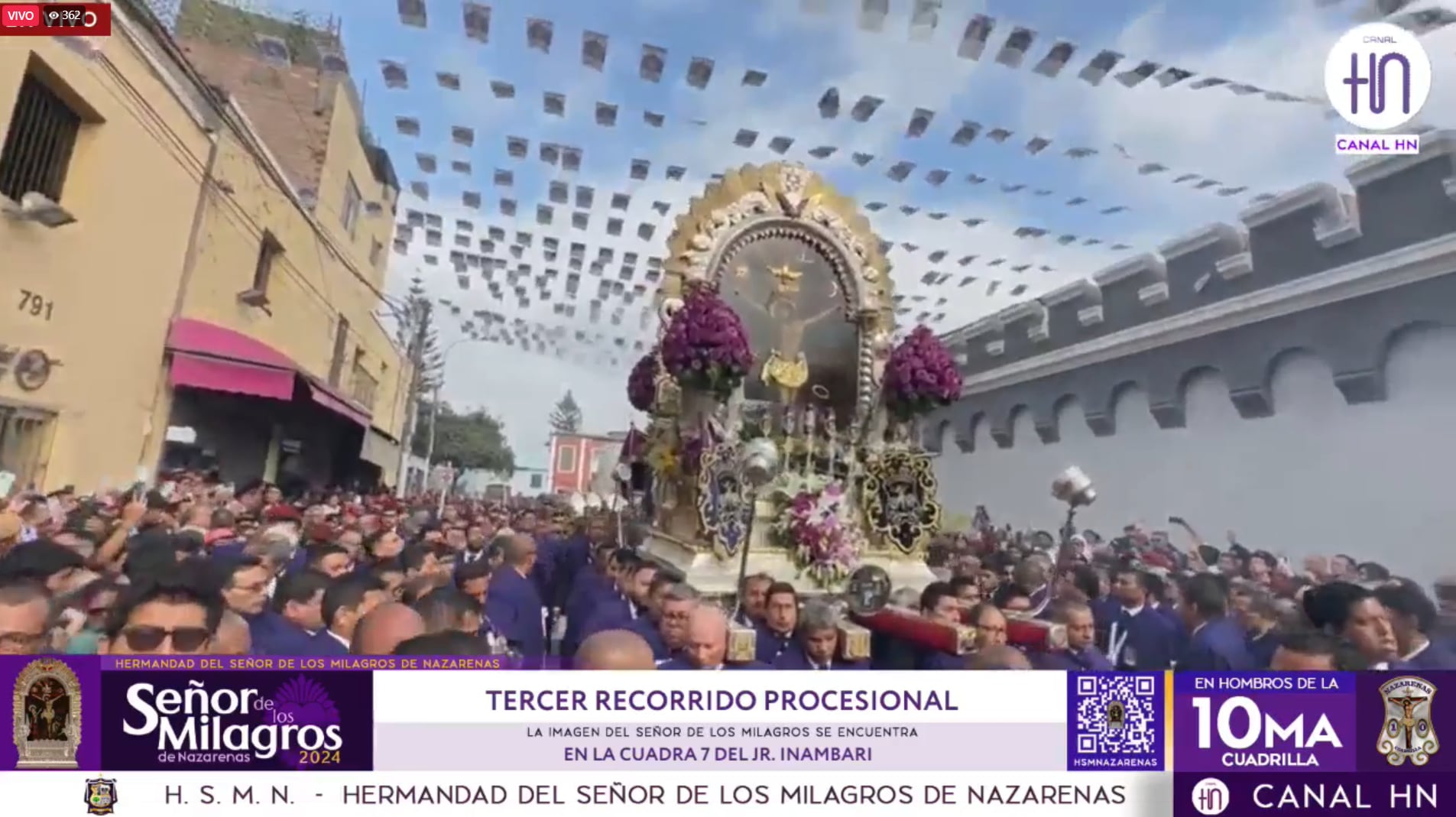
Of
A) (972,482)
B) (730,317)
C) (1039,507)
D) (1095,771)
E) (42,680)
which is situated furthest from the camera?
(972,482)

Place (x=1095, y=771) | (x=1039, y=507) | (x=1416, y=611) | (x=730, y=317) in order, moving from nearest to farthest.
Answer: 1. (x=1095, y=771)
2. (x=1416, y=611)
3. (x=730, y=317)
4. (x=1039, y=507)

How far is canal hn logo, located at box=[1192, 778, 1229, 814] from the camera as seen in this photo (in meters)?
2.57

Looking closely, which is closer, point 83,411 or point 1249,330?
point 83,411

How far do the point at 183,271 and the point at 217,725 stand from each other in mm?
1646

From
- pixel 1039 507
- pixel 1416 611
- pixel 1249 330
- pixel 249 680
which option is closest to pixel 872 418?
pixel 1039 507

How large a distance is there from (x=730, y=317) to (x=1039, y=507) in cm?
177

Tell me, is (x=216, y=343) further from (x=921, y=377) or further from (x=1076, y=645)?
(x=1076, y=645)

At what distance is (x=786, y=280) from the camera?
13.4 feet

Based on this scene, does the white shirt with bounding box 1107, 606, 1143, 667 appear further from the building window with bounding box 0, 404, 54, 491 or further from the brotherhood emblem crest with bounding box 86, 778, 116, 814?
the building window with bounding box 0, 404, 54, 491

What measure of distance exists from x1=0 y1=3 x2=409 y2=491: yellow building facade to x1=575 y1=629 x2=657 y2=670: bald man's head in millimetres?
1391

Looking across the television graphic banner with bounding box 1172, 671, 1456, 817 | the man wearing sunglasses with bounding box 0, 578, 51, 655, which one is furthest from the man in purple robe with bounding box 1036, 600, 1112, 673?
the man wearing sunglasses with bounding box 0, 578, 51, 655

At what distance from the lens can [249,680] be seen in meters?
2.43

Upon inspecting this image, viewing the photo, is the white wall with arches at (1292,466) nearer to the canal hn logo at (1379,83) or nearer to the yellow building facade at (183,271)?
the canal hn logo at (1379,83)

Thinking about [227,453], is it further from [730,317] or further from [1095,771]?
[1095,771]
